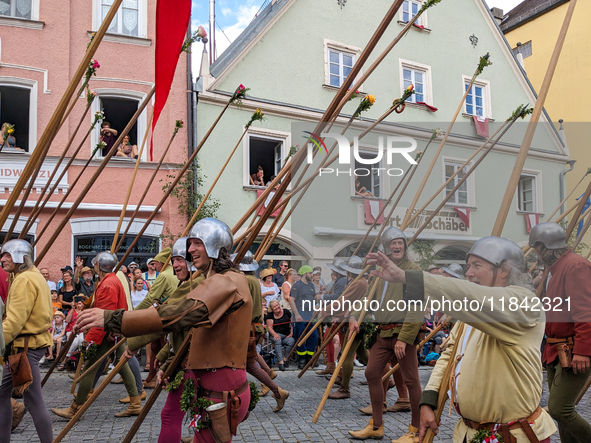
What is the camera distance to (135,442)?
4781 mm

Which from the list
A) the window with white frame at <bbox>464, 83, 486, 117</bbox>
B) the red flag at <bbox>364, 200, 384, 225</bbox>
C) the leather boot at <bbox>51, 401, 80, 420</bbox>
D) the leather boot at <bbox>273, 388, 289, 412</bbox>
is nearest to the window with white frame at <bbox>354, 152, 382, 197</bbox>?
the red flag at <bbox>364, 200, 384, 225</bbox>

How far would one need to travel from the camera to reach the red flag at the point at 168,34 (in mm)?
3207

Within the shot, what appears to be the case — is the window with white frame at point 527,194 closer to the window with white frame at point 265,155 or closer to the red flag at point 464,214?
the red flag at point 464,214

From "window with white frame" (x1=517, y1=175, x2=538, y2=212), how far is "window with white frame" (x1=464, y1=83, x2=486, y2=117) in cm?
293

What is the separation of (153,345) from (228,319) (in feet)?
11.2

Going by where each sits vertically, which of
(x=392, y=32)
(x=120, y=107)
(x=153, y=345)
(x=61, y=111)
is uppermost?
(x=392, y=32)

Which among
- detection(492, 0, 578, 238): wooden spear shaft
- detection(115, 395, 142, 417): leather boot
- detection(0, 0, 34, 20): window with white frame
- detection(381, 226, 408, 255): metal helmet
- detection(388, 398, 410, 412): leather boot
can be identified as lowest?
detection(388, 398, 410, 412): leather boot

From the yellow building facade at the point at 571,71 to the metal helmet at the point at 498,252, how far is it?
746 inches

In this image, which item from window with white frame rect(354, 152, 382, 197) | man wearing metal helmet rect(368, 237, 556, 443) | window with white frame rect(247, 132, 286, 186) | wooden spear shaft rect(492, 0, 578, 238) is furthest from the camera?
window with white frame rect(354, 152, 382, 197)

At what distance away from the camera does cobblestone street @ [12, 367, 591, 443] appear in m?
4.98

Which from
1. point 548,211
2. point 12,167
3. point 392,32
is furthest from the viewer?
point 548,211

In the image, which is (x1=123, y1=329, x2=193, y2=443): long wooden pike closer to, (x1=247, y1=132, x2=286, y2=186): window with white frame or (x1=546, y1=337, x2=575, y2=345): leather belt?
(x1=546, y1=337, x2=575, y2=345): leather belt

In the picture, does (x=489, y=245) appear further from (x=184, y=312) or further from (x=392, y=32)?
(x=392, y=32)

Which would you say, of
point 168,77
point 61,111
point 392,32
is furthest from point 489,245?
point 392,32
